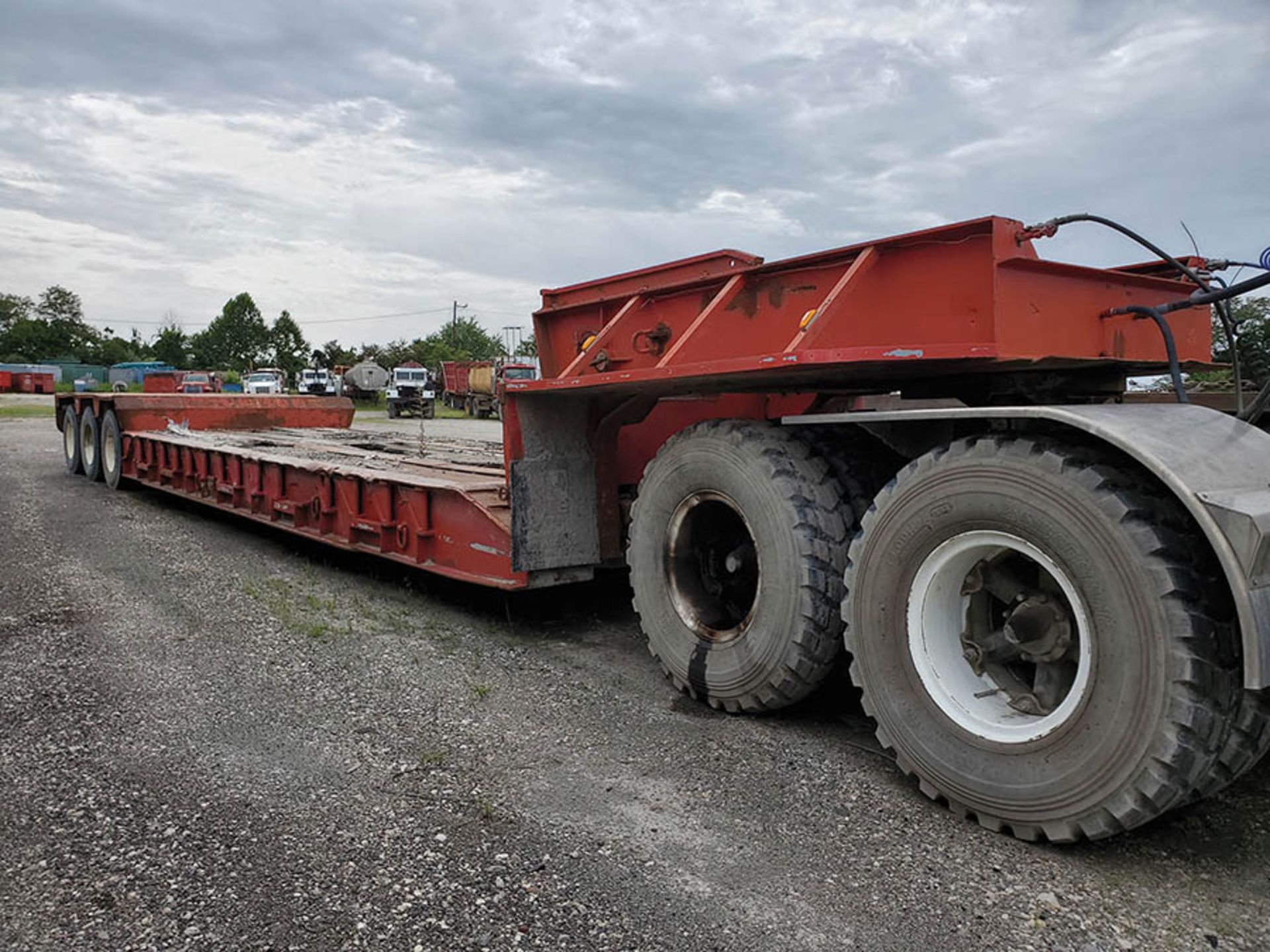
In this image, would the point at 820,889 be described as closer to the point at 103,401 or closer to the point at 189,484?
the point at 189,484

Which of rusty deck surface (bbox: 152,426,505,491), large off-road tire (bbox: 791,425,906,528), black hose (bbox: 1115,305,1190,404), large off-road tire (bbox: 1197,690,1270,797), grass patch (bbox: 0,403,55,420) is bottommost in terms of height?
large off-road tire (bbox: 1197,690,1270,797)

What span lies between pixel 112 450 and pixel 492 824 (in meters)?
9.72

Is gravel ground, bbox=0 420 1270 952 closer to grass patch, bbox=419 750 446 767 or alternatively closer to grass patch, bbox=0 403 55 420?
grass patch, bbox=419 750 446 767

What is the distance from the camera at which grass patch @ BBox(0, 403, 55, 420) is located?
2855cm

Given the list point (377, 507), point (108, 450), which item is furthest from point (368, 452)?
point (108, 450)

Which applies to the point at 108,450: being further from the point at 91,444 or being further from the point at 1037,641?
the point at 1037,641

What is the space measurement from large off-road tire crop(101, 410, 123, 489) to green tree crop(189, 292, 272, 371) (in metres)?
101

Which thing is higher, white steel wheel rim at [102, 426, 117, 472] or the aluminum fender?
the aluminum fender

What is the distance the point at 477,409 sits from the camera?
118ft

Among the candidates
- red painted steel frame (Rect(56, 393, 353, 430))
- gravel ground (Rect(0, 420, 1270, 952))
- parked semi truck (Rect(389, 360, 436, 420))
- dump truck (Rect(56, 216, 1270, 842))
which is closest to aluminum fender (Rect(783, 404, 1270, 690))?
dump truck (Rect(56, 216, 1270, 842))

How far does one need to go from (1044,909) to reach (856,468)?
1781 mm

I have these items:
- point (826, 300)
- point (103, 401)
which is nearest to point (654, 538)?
point (826, 300)

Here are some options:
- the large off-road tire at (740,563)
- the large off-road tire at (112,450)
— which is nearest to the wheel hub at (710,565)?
the large off-road tire at (740,563)

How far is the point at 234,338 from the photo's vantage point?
10656 centimetres
